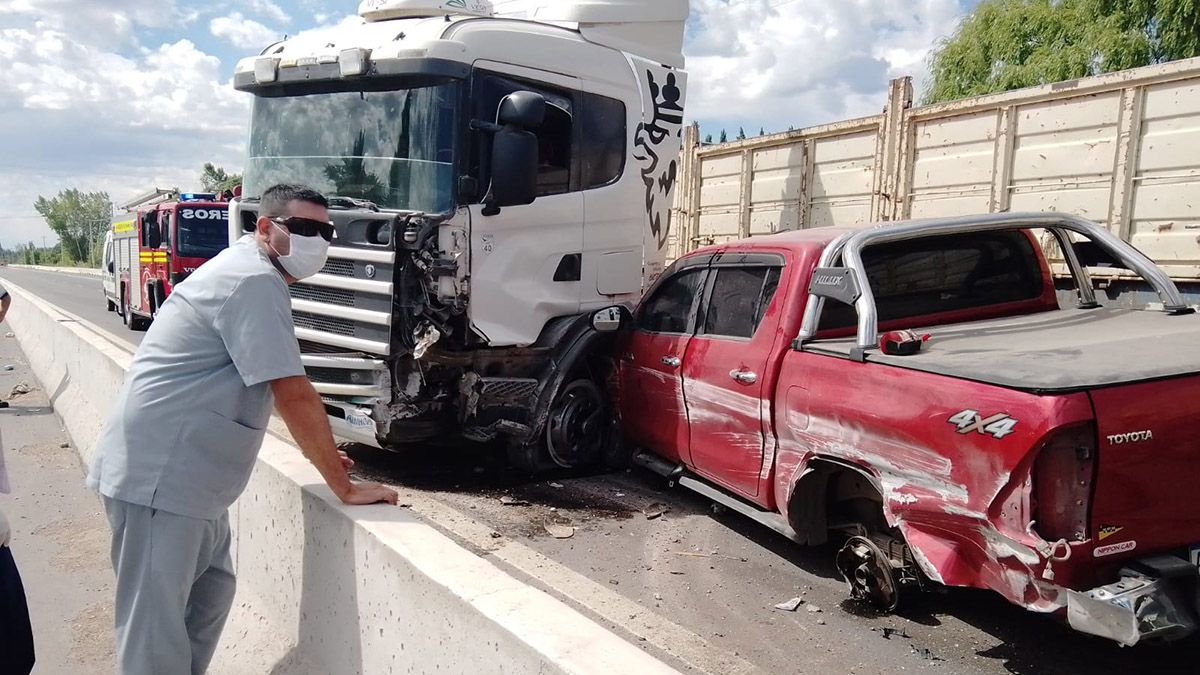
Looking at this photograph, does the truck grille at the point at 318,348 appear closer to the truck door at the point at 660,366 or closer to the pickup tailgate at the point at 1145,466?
the truck door at the point at 660,366

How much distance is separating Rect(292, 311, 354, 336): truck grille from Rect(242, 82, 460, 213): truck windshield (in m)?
0.81

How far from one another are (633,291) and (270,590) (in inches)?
146

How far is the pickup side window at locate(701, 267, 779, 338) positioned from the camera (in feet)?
15.0

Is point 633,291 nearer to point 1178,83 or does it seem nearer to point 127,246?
point 1178,83

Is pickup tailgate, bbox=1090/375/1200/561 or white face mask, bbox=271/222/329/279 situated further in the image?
white face mask, bbox=271/222/329/279

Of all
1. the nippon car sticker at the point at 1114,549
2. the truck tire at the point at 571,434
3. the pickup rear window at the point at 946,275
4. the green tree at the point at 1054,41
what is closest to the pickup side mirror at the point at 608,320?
the truck tire at the point at 571,434

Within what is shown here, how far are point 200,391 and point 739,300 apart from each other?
2.98 meters

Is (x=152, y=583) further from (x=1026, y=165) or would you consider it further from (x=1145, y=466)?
(x=1026, y=165)

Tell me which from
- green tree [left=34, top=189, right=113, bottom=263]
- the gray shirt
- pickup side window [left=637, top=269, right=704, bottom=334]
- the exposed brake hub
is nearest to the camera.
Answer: the gray shirt

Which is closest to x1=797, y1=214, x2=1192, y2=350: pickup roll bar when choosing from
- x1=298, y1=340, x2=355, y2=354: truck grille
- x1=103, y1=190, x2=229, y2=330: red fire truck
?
x1=298, y1=340, x2=355, y2=354: truck grille

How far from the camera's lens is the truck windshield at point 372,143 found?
5258 millimetres

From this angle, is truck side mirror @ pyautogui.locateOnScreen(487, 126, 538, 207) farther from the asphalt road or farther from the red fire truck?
the red fire truck

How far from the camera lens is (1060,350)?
10.8ft

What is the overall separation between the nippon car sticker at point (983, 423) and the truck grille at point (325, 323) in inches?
148
